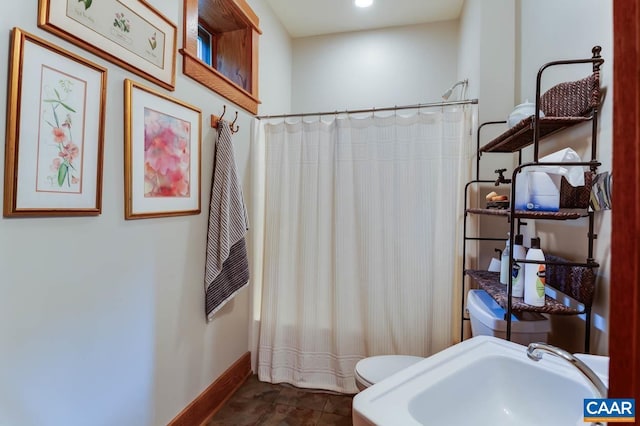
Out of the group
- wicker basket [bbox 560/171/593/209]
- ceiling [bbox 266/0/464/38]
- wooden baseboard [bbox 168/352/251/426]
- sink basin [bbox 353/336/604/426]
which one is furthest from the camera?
ceiling [bbox 266/0/464/38]

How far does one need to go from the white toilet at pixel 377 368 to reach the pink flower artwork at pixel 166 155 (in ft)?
4.15

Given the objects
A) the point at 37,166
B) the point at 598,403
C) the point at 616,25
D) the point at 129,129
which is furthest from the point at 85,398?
the point at 616,25

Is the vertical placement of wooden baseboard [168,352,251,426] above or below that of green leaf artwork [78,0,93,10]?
below

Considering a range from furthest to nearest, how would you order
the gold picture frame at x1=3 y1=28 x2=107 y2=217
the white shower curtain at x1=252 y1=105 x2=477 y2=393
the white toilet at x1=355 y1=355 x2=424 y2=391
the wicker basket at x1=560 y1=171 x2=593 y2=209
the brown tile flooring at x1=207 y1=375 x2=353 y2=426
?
the white shower curtain at x1=252 y1=105 x2=477 y2=393, the brown tile flooring at x1=207 y1=375 x2=353 y2=426, the white toilet at x1=355 y1=355 x2=424 y2=391, the wicker basket at x1=560 y1=171 x2=593 y2=209, the gold picture frame at x1=3 y1=28 x2=107 y2=217

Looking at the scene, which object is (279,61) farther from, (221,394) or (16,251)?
(221,394)

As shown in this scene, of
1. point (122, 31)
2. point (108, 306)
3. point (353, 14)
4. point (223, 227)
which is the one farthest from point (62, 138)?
point (353, 14)

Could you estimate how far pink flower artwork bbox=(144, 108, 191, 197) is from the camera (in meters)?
1.36

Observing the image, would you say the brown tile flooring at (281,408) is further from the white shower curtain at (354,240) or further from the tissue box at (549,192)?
the tissue box at (549,192)

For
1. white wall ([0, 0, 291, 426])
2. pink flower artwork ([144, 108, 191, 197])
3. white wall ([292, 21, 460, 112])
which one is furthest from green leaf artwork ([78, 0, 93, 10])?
white wall ([292, 21, 460, 112])

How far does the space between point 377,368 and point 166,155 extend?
147 cm

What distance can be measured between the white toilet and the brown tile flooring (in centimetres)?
41

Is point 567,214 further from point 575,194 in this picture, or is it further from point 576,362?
point 576,362

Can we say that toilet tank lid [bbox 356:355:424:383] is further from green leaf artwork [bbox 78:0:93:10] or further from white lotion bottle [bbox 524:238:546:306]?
green leaf artwork [bbox 78:0:93:10]

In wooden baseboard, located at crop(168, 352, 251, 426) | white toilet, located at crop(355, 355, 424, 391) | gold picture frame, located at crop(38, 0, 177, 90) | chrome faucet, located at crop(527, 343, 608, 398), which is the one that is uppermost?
gold picture frame, located at crop(38, 0, 177, 90)
